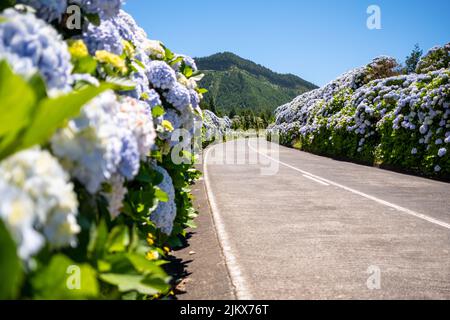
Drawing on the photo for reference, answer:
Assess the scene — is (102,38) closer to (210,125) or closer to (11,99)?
(11,99)

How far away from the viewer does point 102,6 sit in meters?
2.93

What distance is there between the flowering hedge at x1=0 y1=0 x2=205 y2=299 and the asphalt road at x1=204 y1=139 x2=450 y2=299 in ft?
6.86

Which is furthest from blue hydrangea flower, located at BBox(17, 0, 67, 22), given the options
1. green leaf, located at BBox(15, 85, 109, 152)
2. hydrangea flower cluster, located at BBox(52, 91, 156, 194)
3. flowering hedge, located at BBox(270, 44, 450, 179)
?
flowering hedge, located at BBox(270, 44, 450, 179)

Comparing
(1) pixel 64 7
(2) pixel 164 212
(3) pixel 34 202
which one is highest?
(1) pixel 64 7

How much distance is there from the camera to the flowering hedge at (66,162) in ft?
4.09

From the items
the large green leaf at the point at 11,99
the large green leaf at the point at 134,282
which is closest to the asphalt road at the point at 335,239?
the large green leaf at the point at 134,282

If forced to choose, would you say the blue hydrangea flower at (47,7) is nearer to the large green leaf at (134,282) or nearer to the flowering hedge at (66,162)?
the flowering hedge at (66,162)

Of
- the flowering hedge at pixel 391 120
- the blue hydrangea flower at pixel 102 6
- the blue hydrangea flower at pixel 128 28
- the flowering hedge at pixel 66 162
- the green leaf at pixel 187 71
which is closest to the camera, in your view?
the flowering hedge at pixel 66 162

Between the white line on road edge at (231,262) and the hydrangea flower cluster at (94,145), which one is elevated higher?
the hydrangea flower cluster at (94,145)

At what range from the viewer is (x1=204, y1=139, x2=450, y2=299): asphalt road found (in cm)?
425

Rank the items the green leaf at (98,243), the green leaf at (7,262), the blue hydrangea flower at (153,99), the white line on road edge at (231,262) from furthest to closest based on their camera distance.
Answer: the white line on road edge at (231,262)
the blue hydrangea flower at (153,99)
the green leaf at (98,243)
the green leaf at (7,262)

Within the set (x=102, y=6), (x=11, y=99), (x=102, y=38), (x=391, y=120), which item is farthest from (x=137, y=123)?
(x=391, y=120)

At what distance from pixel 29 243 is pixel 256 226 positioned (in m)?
5.84

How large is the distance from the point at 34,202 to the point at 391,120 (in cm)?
1768
